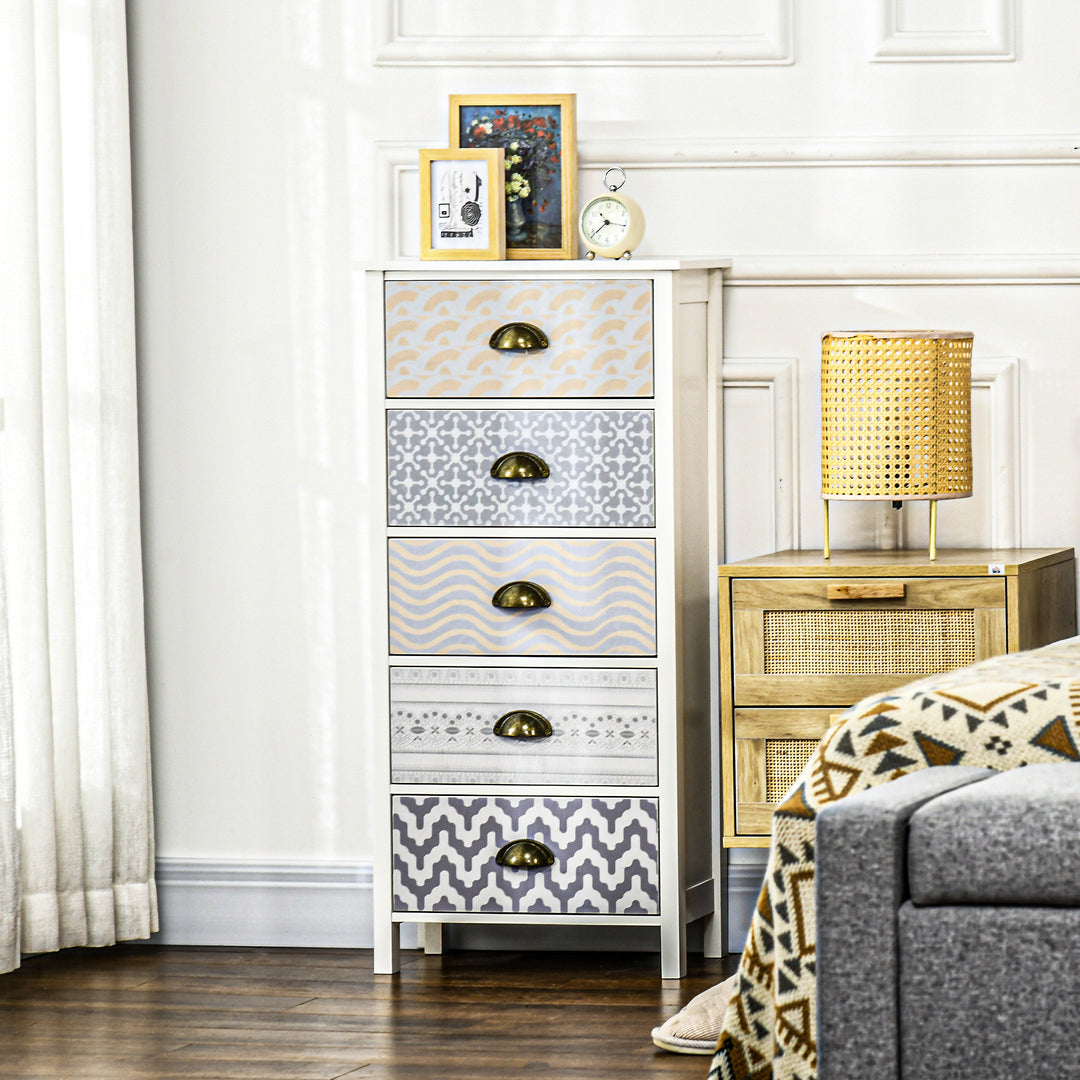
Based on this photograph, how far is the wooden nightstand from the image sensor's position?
2.50 m

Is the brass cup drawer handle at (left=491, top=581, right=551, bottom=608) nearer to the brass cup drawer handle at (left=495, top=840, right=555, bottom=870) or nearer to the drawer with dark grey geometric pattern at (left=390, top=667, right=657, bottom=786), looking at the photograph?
the drawer with dark grey geometric pattern at (left=390, top=667, right=657, bottom=786)

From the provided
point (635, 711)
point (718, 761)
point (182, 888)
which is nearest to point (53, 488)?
point (182, 888)

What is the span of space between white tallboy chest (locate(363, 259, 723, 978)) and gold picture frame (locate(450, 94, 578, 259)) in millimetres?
258

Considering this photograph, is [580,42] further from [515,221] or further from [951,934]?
[951,934]

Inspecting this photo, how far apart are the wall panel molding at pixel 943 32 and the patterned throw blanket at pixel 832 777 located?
1.64 m

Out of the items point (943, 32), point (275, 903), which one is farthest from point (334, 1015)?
point (943, 32)

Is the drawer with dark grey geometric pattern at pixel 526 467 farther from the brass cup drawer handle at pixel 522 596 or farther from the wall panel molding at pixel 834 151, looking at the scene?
the wall panel molding at pixel 834 151

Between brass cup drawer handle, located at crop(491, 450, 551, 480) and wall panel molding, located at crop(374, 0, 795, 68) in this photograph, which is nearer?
brass cup drawer handle, located at crop(491, 450, 551, 480)

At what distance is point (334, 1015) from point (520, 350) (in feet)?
3.73

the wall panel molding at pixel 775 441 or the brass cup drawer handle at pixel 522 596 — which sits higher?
the wall panel molding at pixel 775 441

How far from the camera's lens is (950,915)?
1.35 m

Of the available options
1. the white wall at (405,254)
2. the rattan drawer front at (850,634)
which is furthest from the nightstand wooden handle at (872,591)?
the white wall at (405,254)

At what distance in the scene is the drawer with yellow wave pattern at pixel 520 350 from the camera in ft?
8.64

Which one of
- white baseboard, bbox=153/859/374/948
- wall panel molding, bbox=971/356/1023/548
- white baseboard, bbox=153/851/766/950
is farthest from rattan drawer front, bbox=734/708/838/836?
white baseboard, bbox=153/859/374/948
